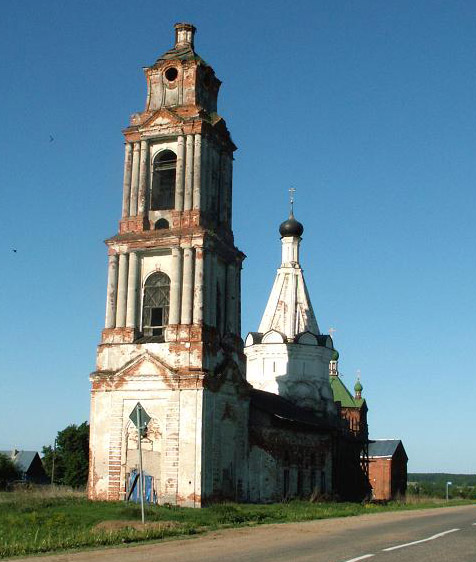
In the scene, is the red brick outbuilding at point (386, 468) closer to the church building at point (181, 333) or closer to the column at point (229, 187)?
the church building at point (181, 333)

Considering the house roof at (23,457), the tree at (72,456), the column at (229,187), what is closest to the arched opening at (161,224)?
the column at (229,187)

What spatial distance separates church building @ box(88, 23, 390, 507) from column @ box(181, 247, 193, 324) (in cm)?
4

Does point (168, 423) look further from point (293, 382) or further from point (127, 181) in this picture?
point (293, 382)

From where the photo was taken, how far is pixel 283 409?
37.2 metres

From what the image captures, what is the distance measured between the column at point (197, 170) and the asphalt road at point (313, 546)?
1486cm

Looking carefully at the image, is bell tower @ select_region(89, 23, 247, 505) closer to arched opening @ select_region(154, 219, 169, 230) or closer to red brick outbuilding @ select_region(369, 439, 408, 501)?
arched opening @ select_region(154, 219, 169, 230)

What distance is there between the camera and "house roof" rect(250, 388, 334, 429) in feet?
111

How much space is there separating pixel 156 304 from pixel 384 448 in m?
35.9

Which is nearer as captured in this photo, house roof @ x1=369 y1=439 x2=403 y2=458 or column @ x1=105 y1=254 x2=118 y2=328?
column @ x1=105 y1=254 x2=118 y2=328

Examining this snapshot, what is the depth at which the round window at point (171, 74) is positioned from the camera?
3259 centimetres

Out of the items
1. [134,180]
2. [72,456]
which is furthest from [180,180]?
[72,456]

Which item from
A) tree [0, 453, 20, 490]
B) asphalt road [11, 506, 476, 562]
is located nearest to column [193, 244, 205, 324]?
asphalt road [11, 506, 476, 562]

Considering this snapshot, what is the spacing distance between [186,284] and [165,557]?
17.8 m

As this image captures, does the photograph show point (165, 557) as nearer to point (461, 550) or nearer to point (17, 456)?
point (461, 550)
